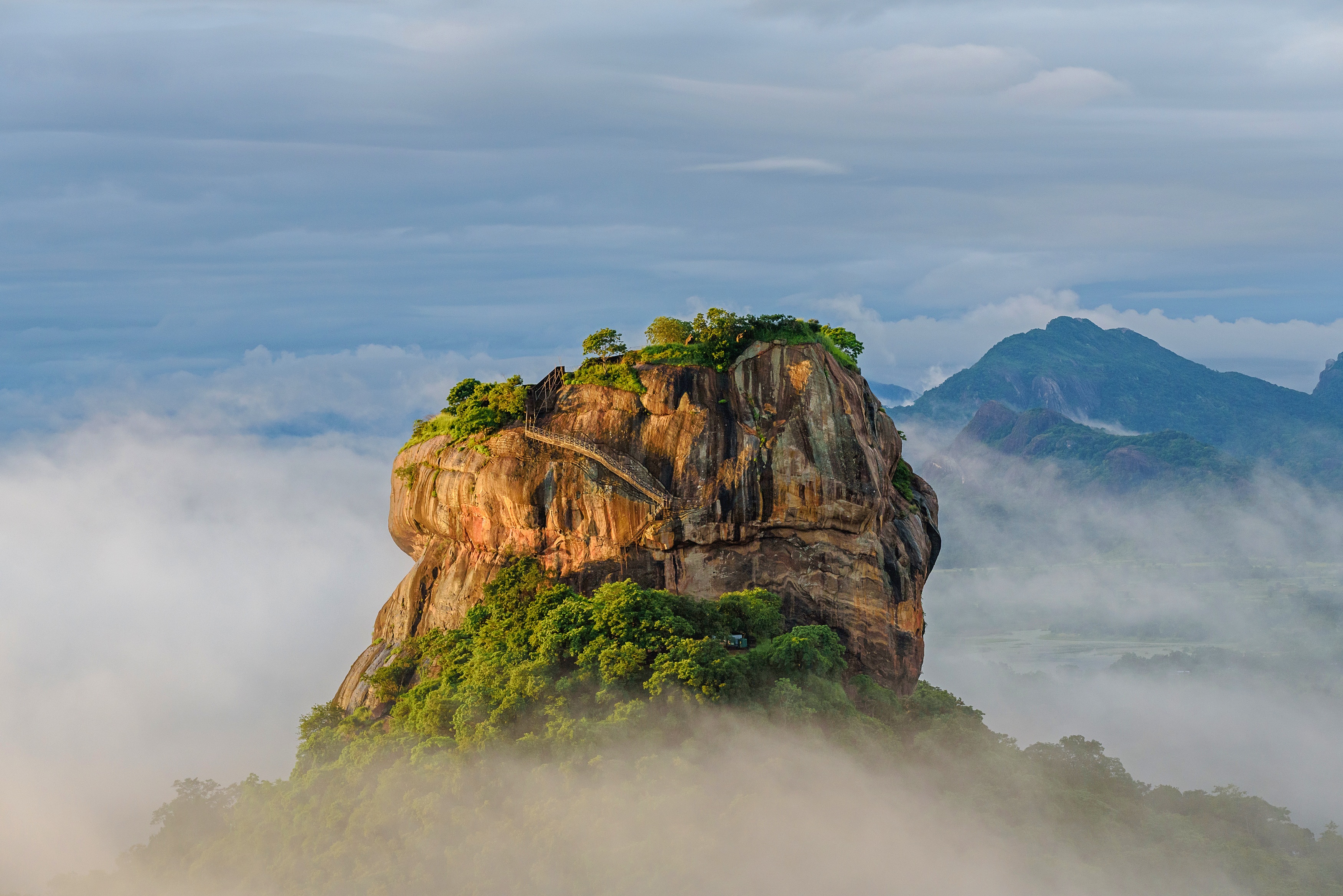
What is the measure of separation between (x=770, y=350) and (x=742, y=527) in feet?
28.1

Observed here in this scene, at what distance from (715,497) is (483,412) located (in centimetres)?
1188

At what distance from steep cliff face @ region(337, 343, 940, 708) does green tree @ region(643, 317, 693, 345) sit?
1.93 meters

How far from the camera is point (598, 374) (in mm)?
60438

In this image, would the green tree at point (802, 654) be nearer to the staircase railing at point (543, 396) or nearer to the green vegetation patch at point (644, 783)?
the green vegetation patch at point (644, 783)

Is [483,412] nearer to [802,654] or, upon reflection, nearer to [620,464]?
[620,464]

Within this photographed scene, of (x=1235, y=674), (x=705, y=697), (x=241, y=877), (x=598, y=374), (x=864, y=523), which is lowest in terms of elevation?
(x=1235, y=674)

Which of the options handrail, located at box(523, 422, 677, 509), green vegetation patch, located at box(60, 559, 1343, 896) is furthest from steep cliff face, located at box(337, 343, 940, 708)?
green vegetation patch, located at box(60, 559, 1343, 896)

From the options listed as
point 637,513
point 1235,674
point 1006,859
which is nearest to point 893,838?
point 1006,859

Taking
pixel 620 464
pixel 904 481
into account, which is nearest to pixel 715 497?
pixel 620 464

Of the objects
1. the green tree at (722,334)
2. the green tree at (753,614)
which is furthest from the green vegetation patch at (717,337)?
the green tree at (753,614)

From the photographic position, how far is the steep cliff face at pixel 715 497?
5819cm

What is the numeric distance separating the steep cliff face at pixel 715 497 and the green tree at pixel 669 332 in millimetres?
1927

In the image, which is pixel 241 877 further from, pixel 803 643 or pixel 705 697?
pixel 803 643

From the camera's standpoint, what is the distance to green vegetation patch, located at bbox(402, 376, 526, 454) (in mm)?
60062
